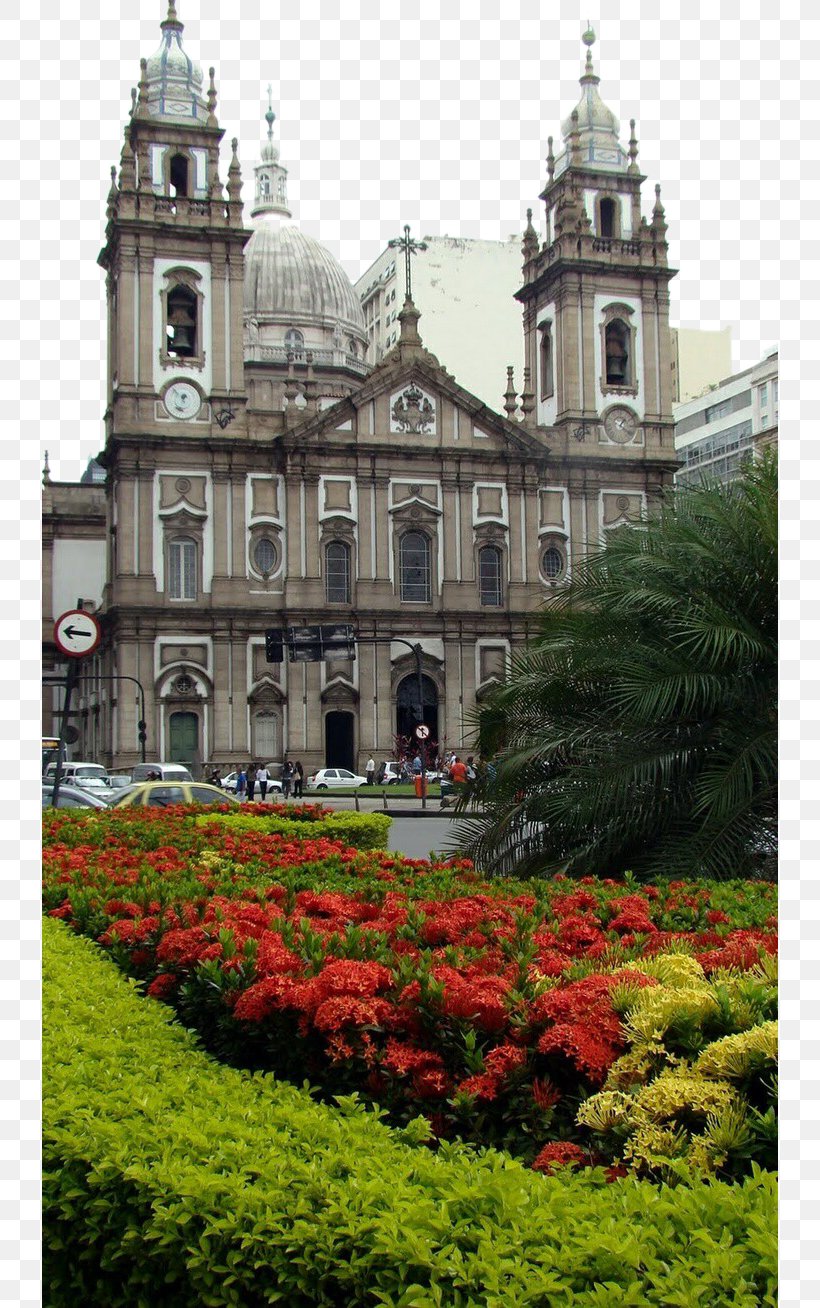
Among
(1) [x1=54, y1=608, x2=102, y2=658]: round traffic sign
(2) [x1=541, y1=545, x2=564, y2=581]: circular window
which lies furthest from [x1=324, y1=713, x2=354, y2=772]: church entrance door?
(1) [x1=54, y1=608, x2=102, y2=658]: round traffic sign

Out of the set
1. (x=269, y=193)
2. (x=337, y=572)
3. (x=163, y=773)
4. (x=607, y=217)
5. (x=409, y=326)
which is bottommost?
(x=163, y=773)

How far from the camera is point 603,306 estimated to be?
47406 mm

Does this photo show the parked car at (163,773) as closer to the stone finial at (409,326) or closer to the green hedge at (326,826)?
the green hedge at (326,826)

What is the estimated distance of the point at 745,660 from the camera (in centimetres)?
815

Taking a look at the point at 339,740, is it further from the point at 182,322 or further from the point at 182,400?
the point at 182,322

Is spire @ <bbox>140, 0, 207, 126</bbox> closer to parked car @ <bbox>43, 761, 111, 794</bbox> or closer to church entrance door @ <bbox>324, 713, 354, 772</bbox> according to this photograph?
church entrance door @ <bbox>324, 713, 354, 772</bbox>

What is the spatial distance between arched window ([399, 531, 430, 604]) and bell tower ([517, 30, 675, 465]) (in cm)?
547

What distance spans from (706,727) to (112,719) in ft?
117

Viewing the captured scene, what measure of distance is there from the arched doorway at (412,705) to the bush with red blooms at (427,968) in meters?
36.1

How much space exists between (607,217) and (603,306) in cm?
344

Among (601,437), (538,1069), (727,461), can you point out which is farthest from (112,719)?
(538,1069)

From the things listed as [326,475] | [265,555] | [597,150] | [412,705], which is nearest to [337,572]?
[265,555]

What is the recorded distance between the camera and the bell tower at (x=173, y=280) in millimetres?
43250

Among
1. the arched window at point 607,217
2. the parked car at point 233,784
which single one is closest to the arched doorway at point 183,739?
the parked car at point 233,784
